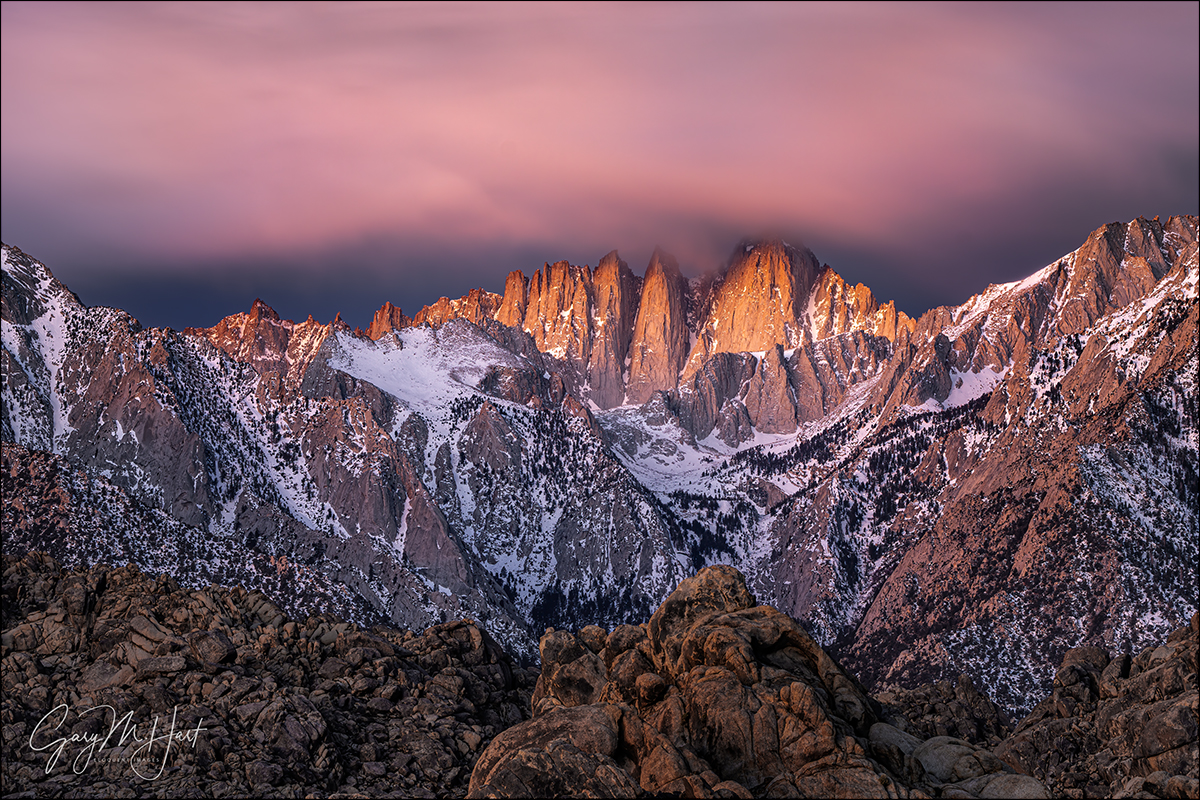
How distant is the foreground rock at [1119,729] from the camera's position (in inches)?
2707

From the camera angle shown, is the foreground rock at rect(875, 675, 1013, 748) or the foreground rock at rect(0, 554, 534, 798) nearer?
the foreground rock at rect(0, 554, 534, 798)

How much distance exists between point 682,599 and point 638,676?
9693mm

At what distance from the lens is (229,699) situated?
72562mm

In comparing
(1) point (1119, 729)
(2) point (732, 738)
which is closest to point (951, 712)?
(1) point (1119, 729)

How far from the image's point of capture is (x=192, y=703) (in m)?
72.8

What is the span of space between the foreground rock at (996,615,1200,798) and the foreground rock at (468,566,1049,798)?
8821 mm

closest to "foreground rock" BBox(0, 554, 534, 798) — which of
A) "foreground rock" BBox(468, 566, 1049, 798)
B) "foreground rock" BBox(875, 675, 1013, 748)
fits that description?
"foreground rock" BBox(468, 566, 1049, 798)

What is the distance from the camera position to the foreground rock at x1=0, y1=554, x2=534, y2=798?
66.6 meters

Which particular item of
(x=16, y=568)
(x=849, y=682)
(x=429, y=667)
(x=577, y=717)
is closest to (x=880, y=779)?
(x=849, y=682)

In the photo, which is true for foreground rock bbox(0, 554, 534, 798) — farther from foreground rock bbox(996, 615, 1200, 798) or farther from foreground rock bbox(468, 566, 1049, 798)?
foreground rock bbox(996, 615, 1200, 798)

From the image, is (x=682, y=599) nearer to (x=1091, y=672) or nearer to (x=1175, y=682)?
(x=1175, y=682)

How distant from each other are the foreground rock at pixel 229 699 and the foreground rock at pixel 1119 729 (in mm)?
36634

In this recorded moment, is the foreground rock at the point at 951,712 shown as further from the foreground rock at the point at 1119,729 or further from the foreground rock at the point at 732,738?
the foreground rock at the point at 732,738

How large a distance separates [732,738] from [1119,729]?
43.5 metres
